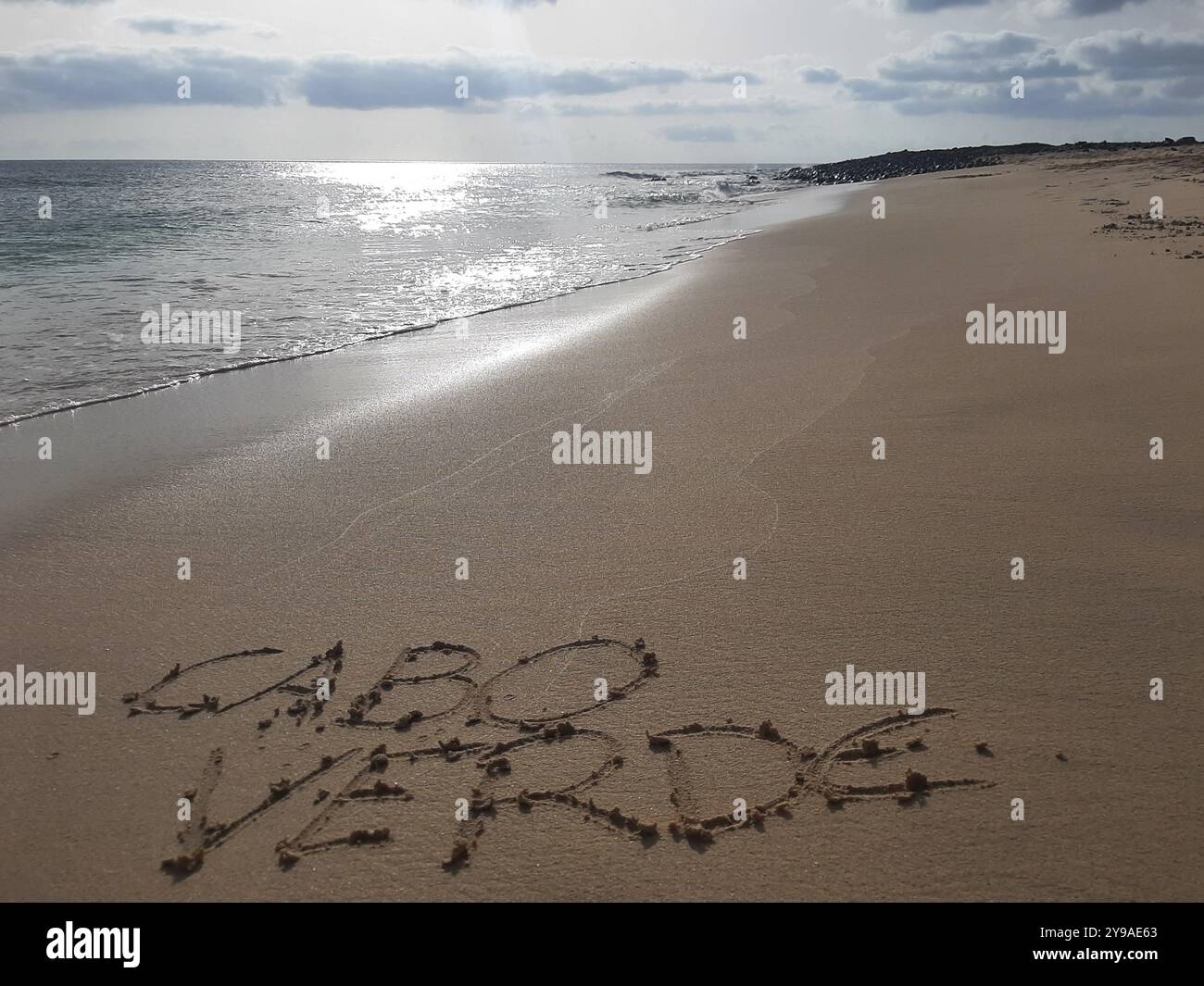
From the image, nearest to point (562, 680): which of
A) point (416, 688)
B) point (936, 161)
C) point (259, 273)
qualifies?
point (416, 688)

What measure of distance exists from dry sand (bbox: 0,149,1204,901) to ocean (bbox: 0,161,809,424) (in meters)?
2.12

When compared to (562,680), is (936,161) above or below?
above

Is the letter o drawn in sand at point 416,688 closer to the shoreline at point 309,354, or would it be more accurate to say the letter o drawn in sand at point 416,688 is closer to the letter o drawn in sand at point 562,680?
the letter o drawn in sand at point 562,680

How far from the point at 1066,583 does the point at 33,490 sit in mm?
5865

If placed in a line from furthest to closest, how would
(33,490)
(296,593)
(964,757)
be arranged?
(33,490), (296,593), (964,757)

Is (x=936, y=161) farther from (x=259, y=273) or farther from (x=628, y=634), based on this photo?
(x=628, y=634)

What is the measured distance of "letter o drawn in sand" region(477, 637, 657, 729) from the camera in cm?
332

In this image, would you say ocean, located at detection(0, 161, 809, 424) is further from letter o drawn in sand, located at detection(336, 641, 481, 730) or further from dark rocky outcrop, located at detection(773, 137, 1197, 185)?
dark rocky outcrop, located at detection(773, 137, 1197, 185)

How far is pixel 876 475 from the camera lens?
17.2 feet

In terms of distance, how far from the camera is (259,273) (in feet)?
53.3

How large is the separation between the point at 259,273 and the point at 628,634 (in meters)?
14.7
